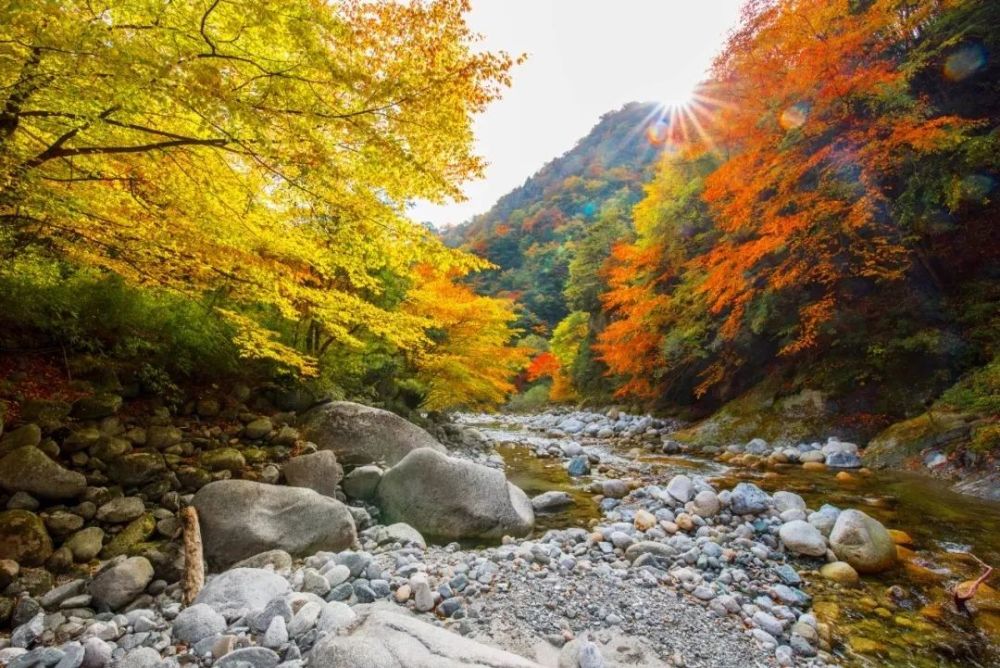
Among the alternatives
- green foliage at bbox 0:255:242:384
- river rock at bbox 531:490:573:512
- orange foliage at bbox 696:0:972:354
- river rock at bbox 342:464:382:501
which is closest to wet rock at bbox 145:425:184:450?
green foliage at bbox 0:255:242:384

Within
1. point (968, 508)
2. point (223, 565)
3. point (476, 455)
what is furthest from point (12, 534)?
point (968, 508)

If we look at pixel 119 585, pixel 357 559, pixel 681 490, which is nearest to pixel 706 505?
pixel 681 490

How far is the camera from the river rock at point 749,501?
20.3ft

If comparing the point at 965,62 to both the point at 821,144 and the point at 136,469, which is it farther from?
the point at 136,469

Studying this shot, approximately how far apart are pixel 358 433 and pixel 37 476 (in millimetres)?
3945

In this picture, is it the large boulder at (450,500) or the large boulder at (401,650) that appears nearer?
the large boulder at (401,650)

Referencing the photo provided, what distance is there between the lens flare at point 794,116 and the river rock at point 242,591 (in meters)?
13.5

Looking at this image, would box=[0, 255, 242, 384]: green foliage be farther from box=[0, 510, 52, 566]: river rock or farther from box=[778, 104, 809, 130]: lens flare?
box=[778, 104, 809, 130]: lens flare

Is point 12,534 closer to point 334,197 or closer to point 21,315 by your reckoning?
point 21,315

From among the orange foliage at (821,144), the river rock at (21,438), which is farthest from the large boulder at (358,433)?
the orange foliage at (821,144)

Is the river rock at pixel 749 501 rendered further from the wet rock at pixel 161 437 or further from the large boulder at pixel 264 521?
the wet rock at pixel 161 437

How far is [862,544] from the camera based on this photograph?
4.81 metres

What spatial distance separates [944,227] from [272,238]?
44.1ft

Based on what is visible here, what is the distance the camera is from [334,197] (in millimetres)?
3838
